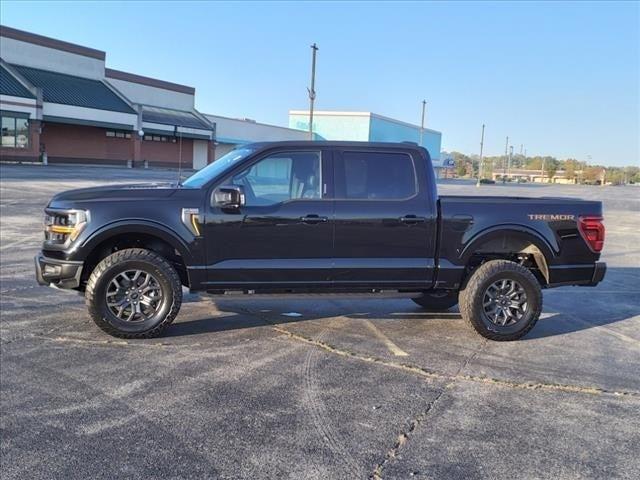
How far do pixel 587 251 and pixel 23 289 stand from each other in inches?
272

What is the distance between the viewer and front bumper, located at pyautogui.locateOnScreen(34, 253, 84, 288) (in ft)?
18.2

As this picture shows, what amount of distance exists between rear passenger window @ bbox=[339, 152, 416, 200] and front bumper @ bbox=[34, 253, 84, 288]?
2709 mm

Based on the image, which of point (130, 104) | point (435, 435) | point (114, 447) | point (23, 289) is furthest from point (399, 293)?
point (130, 104)

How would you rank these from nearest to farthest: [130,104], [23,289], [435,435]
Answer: [435,435], [23,289], [130,104]

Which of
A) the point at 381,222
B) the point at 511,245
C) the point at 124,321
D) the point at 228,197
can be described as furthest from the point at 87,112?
the point at 511,245

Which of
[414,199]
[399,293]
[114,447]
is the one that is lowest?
[114,447]

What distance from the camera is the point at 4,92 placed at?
4328 cm

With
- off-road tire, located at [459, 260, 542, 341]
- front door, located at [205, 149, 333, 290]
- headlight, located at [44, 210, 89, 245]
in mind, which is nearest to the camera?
headlight, located at [44, 210, 89, 245]

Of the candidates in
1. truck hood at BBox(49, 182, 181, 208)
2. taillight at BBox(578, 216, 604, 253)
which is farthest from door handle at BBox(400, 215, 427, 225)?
truck hood at BBox(49, 182, 181, 208)

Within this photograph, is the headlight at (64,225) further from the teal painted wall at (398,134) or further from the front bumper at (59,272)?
the teal painted wall at (398,134)

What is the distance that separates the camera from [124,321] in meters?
5.66

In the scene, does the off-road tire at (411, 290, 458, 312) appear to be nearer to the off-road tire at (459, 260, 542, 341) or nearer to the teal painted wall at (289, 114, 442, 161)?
the off-road tire at (459, 260, 542, 341)

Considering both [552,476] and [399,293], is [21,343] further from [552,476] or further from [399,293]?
[552,476]

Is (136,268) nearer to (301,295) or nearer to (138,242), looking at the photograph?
(138,242)
